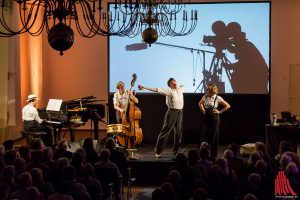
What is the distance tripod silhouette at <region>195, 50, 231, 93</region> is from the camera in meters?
14.6

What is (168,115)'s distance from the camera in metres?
11.3

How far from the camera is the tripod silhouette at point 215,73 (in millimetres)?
14602

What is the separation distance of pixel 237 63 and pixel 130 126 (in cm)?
436

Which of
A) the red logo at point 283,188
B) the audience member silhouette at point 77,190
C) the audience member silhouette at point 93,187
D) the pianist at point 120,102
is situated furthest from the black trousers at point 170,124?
the audience member silhouette at point 77,190

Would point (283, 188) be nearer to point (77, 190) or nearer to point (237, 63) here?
point (77, 190)

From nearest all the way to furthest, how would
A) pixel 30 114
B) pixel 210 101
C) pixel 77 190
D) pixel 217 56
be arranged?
1. pixel 77 190
2. pixel 210 101
3. pixel 30 114
4. pixel 217 56

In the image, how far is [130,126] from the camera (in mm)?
11641

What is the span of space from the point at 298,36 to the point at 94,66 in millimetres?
5774

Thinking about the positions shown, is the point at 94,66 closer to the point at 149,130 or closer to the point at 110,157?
the point at 149,130

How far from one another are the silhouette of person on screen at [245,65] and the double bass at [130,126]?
393 cm

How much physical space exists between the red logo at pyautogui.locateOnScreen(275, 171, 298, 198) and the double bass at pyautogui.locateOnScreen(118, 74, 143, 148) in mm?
4727

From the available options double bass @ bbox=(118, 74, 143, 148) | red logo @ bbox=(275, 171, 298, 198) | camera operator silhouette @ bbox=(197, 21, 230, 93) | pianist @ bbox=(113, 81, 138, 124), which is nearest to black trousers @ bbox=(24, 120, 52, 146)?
pianist @ bbox=(113, 81, 138, 124)

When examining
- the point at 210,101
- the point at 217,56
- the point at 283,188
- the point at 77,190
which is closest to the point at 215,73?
the point at 217,56

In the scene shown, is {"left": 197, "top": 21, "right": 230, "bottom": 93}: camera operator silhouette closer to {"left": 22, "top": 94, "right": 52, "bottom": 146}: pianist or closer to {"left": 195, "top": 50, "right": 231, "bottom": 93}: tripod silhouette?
{"left": 195, "top": 50, "right": 231, "bottom": 93}: tripod silhouette
